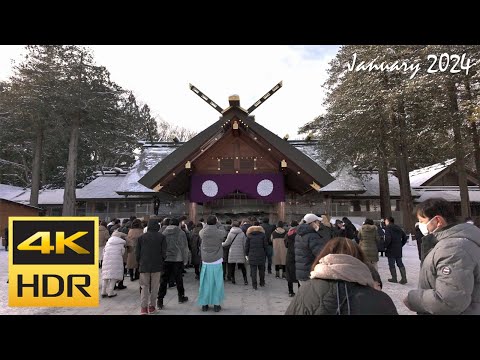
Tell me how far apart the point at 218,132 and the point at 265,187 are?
2843 mm

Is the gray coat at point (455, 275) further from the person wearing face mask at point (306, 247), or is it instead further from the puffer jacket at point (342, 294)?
the person wearing face mask at point (306, 247)

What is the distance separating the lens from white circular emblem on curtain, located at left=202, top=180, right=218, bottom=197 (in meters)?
13.2

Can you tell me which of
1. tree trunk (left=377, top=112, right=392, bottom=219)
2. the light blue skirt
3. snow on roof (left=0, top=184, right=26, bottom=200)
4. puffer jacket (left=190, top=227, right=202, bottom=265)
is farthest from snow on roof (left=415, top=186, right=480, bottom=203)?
snow on roof (left=0, top=184, right=26, bottom=200)

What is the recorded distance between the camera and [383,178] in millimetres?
21891

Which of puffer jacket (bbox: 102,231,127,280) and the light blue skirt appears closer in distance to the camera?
the light blue skirt

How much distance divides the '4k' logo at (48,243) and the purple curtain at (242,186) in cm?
806

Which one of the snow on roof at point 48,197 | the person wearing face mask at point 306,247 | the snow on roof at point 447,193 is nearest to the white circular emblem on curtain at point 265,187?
the person wearing face mask at point 306,247

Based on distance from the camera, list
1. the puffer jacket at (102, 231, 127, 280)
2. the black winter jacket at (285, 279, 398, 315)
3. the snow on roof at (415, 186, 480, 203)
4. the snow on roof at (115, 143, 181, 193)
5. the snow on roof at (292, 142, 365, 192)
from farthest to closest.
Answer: the snow on roof at (415, 186, 480, 203)
the snow on roof at (292, 142, 365, 192)
the snow on roof at (115, 143, 181, 193)
the puffer jacket at (102, 231, 127, 280)
the black winter jacket at (285, 279, 398, 315)

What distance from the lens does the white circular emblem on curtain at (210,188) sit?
13172mm

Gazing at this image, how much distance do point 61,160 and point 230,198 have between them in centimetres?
2300

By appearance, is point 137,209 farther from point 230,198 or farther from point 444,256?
point 444,256

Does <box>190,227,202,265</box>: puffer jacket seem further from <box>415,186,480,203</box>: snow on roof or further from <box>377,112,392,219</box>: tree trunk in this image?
<box>415,186,480,203</box>: snow on roof

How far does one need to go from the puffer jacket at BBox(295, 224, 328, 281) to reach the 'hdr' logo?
3.38 m
